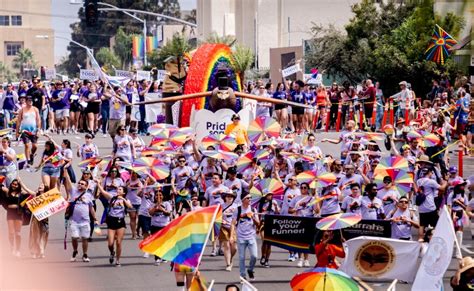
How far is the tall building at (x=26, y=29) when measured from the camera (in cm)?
16850

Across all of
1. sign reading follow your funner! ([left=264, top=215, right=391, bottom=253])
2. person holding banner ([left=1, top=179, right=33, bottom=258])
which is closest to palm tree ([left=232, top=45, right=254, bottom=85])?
person holding banner ([left=1, top=179, right=33, bottom=258])

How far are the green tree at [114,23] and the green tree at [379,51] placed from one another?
59.1 m

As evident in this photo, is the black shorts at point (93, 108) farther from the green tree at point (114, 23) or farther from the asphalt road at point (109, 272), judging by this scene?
the green tree at point (114, 23)

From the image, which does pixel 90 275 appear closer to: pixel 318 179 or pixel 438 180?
pixel 318 179

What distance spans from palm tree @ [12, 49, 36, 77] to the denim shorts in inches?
5380

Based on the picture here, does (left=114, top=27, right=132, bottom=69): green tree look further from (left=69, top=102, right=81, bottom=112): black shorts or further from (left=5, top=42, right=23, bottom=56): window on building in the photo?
(left=69, top=102, right=81, bottom=112): black shorts

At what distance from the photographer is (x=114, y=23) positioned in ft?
389

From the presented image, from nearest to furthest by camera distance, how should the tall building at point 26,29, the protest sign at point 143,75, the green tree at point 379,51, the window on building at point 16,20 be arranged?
the green tree at point 379,51
the protest sign at point 143,75
the tall building at point 26,29
the window on building at point 16,20

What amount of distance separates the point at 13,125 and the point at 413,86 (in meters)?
13.1

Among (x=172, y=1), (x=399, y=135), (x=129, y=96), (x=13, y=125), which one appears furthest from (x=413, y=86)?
(x=172, y=1)

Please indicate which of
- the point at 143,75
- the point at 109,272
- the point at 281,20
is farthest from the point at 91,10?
the point at 281,20

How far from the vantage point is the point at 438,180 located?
19.4 metres

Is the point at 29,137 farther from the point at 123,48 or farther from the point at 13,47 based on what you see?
the point at 13,47

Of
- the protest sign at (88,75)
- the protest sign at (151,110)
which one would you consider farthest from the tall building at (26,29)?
the protest sign at (151,110)
